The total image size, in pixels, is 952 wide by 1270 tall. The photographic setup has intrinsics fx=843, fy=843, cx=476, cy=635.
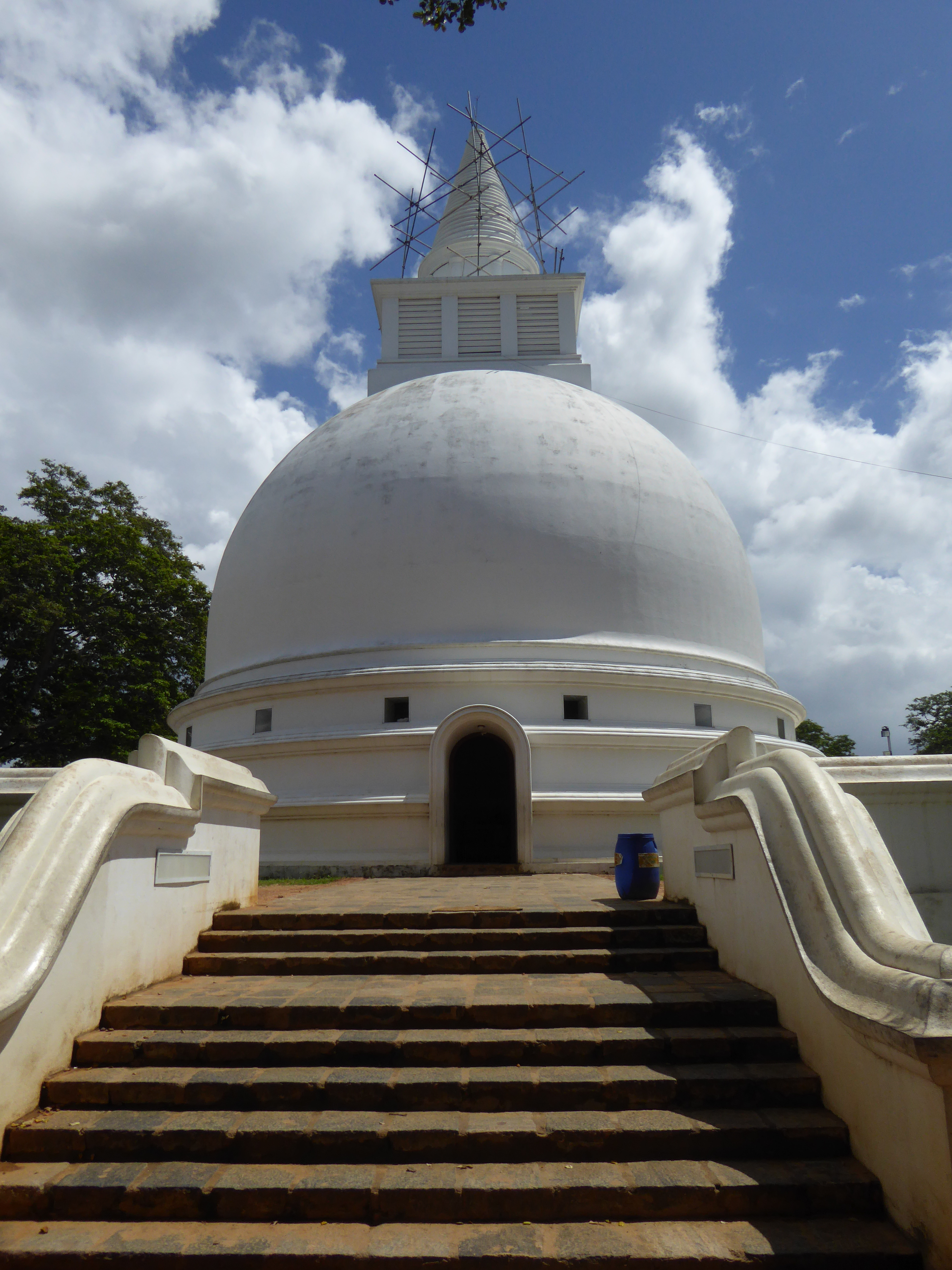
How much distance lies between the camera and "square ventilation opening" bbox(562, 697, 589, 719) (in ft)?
49.6

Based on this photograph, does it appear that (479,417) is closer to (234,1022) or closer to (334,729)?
(334,729)

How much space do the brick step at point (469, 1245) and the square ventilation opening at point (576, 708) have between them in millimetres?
11395

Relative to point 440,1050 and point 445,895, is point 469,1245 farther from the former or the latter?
point 445,895

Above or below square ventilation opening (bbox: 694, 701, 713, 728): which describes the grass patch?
below

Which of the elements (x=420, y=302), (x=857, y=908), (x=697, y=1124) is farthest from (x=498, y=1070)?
(x=420, y=302)

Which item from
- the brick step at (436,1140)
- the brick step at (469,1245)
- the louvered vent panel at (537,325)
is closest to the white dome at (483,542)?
the louvered vent panel at (537,325)

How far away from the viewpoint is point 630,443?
57.4ft

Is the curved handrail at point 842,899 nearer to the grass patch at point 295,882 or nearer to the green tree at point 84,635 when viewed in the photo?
the grass patch at point 295,882

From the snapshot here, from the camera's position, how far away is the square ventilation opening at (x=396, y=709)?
15141 millimetres

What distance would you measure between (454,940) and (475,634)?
8.74 m

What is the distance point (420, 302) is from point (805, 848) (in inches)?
817

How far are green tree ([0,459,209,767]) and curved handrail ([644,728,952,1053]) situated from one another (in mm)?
22967

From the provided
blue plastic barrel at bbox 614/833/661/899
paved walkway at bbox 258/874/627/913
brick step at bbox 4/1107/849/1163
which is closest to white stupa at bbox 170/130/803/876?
paved walkway at bbox 258/874/627/913

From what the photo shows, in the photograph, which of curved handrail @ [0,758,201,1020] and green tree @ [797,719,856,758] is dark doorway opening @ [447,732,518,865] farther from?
green tree @ [797,719,856,758]
